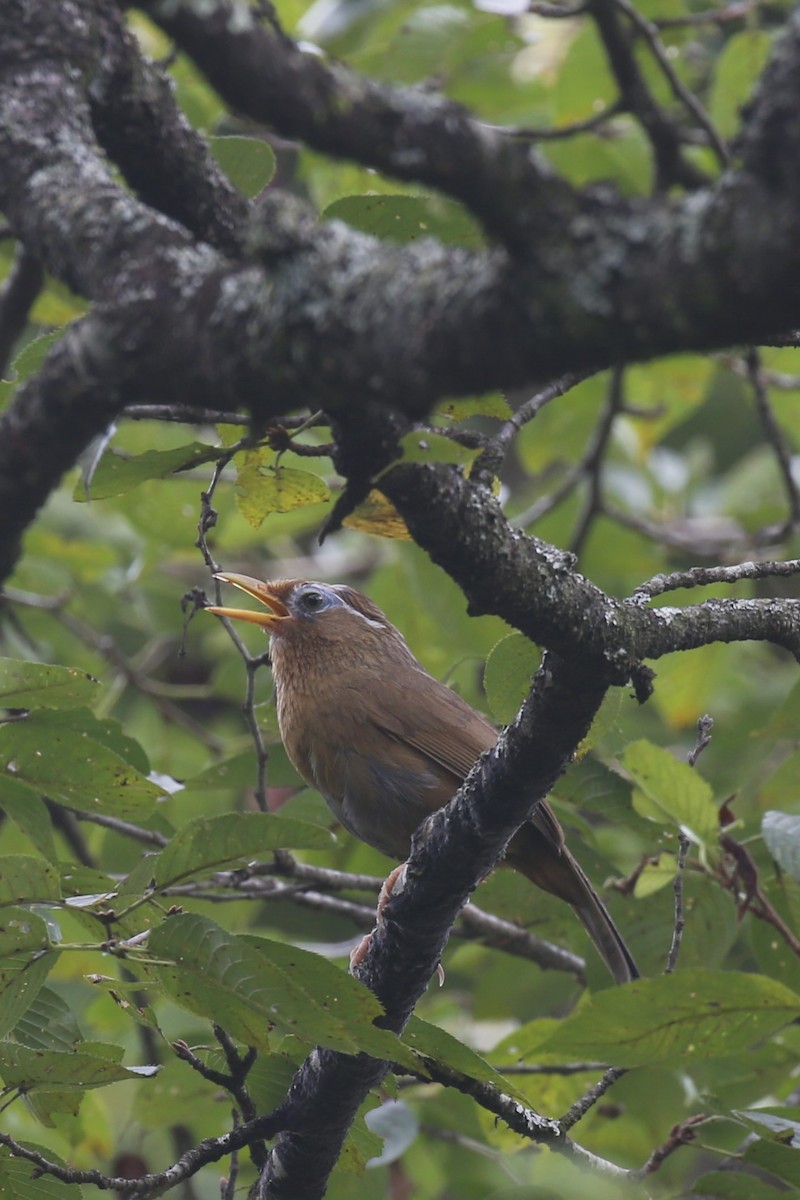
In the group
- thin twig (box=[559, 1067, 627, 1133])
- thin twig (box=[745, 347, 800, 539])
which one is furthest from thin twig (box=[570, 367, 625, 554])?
thin twig (box=[559, 1067, 627, 1133])

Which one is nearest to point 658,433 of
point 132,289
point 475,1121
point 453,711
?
point 453,711

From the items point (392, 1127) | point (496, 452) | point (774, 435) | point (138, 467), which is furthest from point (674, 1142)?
point (774, 435)

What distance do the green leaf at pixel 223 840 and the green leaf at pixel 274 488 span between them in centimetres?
66

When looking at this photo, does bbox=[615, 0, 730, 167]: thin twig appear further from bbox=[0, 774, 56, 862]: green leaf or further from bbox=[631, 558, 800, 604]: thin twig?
bbox=[0, 774, 56, 862]: green leaf

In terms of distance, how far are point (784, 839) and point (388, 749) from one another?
169cm

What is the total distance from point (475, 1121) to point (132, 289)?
354cm

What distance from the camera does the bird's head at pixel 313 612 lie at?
4703mm

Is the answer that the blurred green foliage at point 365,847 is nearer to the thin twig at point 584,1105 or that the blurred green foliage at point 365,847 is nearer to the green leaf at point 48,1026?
the green leaf at point 48,1026

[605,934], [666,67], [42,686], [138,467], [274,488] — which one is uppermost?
[666,67]

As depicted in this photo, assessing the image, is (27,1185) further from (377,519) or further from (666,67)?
(666,67)

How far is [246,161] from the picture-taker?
3145 millimetres

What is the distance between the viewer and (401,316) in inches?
56.4

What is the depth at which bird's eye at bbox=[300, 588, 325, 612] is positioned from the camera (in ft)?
15.8

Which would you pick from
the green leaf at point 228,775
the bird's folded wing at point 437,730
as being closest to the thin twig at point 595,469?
the bird's folded wing at point 437,730
